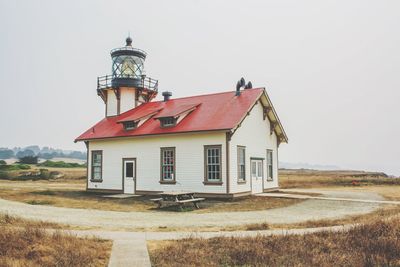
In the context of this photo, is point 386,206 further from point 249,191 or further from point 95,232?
point 95,232

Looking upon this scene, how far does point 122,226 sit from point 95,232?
4.92 feet

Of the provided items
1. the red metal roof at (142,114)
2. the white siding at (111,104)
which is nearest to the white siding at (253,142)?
the red metal roof at (142,114)

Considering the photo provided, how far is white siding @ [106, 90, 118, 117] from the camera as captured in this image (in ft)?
99.1

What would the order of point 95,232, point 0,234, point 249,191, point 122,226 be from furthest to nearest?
point 249,191
point 122,226
point 95,232
point 0,234

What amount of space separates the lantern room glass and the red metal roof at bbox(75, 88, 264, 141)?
350cm

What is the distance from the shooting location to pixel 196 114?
23.7 meters

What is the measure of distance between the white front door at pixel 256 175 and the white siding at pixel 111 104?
40.6 feet

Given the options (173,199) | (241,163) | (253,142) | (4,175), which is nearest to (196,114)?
(253,142)

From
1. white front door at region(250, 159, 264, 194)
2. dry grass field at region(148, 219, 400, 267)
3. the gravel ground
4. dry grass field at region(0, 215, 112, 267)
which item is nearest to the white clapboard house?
white front door at region(250, 159, 264, 194)

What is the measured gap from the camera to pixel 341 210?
16516mm

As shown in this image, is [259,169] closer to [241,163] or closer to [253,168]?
[253,168]

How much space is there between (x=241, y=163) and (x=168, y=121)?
5153 mm

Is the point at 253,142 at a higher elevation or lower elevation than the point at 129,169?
higher

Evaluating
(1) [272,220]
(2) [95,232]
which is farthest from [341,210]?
(2) [95,232]
